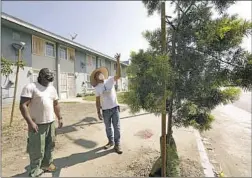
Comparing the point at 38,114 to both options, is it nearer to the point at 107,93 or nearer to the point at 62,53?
the point at 107,93

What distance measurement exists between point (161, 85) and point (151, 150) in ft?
8.03

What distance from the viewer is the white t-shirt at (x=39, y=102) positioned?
316 centimetres

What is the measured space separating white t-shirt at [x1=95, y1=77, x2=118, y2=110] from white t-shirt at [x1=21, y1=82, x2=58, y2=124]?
4.32 feet

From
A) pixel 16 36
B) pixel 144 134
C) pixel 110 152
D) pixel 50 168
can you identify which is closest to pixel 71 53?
pixel 16 36

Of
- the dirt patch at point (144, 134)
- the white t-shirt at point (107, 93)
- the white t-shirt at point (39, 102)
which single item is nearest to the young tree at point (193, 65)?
the white t-shirt at point (39, 102)

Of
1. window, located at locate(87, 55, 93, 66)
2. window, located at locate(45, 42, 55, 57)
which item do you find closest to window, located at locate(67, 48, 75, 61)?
window, located at locate(45, 42, 55, 57)

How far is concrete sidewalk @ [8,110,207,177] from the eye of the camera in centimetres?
371

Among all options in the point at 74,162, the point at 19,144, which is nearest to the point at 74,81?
the point at 19,144

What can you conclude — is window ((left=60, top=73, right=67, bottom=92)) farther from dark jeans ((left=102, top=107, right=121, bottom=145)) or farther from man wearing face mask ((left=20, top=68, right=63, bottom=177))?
man wearing face mask ((left=20, top=68, right=63, bottom=177))

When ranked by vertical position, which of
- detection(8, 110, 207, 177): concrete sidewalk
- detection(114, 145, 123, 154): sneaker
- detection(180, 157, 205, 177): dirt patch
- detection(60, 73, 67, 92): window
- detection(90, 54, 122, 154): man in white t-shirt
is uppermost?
detection(60, 73, 67, 92): window

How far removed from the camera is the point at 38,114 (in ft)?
10.6

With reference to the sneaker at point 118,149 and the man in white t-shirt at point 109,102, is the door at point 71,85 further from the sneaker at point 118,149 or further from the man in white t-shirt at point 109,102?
the sneaker at point 118,149

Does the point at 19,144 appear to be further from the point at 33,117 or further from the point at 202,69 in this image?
the point at 202,69

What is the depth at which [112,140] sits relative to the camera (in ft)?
15.7
